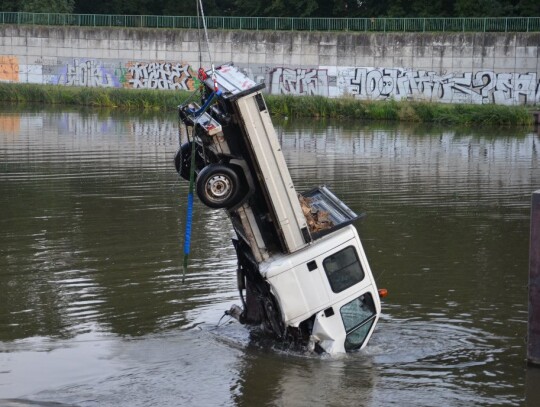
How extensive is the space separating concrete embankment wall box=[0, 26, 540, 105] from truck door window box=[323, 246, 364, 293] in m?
48.5

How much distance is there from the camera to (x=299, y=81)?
6756 centimetres

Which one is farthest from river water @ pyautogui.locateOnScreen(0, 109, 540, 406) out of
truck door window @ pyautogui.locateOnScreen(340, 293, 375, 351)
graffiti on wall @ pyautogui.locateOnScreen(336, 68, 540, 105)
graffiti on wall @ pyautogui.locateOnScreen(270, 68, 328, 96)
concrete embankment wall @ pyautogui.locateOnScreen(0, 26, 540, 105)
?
graffiti on wall @ pyautogui.locateOnScreen(270, 68, 328, 96)

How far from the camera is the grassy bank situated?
5809 centimetres

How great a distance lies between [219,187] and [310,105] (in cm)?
4798

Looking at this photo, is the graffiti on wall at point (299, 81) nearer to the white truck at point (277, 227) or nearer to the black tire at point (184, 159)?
the black tire at point (184, 159)

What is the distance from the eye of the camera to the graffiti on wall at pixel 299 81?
67.1 meters

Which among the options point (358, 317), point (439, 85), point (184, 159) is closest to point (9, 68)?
point (439, 85)

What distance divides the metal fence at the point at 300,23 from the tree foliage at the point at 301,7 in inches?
206

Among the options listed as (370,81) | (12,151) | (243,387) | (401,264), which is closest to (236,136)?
(243,387)

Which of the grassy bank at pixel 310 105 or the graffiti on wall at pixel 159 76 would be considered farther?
the graffiti on wall at pixel 159 76

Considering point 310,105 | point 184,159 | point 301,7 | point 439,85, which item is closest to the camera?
point 184,159

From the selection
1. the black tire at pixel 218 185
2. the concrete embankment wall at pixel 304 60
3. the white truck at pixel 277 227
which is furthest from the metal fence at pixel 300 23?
the black tire at pixel 218 185

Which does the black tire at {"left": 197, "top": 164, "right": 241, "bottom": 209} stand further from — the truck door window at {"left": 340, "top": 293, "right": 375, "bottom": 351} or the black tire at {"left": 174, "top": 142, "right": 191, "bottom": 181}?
the truck door window at {"left": 340, "top": 293, "right": 375, "bottom": 351}

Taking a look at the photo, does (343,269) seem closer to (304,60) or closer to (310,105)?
(310,105)
